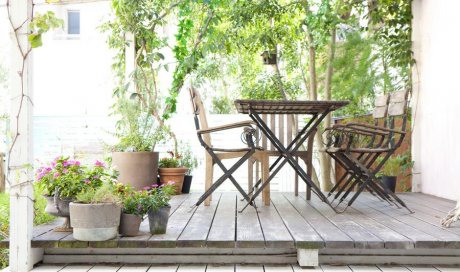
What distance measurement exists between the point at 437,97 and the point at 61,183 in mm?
3694

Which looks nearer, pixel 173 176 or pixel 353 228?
pixel 353 228

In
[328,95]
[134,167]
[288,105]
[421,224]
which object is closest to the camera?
[421,224]

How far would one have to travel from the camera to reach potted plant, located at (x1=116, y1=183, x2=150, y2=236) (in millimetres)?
2678

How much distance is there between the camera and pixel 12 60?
8.34 ft

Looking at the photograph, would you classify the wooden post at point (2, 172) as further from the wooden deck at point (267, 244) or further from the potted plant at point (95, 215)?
the potted plant at point (95, 215)

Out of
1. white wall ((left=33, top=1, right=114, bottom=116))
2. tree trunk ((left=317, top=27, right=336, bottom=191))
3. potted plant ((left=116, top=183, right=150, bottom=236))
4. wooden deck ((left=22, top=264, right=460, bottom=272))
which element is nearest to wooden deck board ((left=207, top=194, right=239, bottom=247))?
wooden deck ((left=22, top=264, right=460, bottom=272))

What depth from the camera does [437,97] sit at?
489cm

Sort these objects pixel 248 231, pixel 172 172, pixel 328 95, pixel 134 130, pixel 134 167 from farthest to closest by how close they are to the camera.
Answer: pixel 328 95
pixel 172 172
pixel 134 130
pixel 134 167
pixel 248 231

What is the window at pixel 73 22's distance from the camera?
10695mm

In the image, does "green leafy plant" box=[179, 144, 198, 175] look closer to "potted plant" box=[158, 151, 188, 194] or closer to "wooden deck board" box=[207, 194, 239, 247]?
"potted plant" box=[158, 151, 188, 194]

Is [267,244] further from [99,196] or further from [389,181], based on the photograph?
[389,181]

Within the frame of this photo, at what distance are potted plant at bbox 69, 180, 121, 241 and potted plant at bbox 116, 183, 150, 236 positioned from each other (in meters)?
0.07

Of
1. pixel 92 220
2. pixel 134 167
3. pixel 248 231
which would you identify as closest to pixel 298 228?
pixel 248 231

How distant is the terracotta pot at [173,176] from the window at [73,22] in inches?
258
